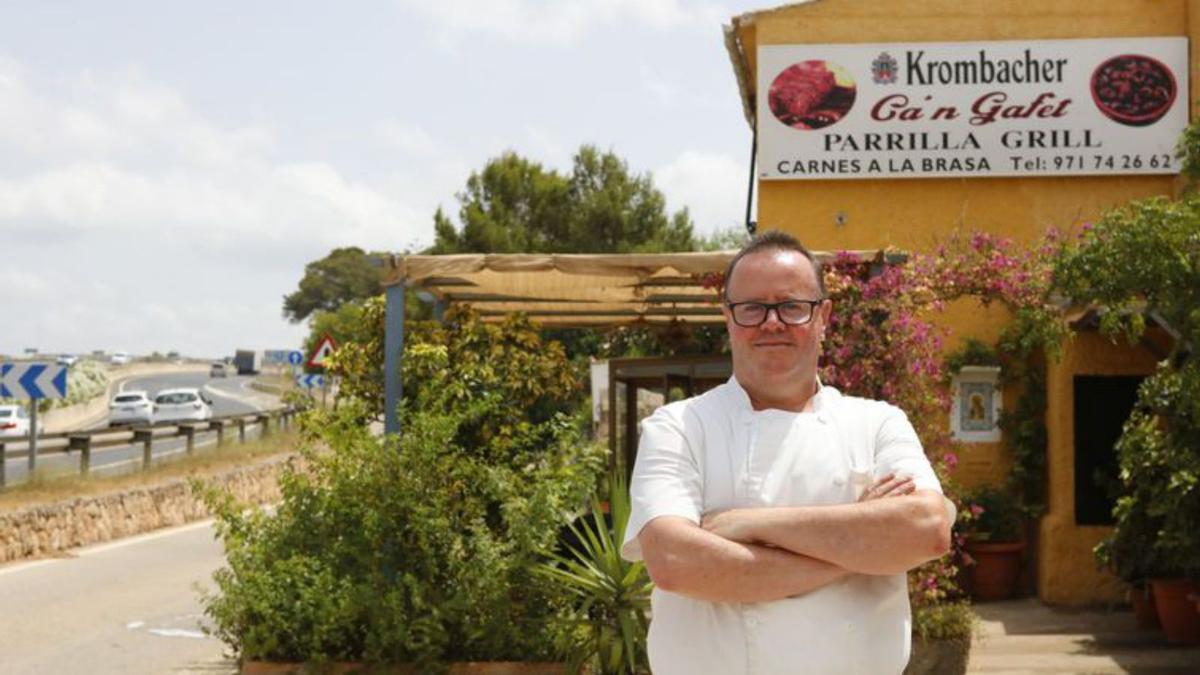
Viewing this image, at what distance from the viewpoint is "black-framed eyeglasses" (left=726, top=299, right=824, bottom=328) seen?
10.0 feet

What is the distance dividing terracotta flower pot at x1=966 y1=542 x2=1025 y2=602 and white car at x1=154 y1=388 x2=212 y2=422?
41.4m

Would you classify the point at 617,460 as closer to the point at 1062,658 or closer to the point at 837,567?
the point at 1062,658

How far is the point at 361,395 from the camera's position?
32.1 feet

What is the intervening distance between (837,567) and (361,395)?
7166 millimetres

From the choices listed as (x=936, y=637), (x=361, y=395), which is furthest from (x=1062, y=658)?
(x=361, y=395)

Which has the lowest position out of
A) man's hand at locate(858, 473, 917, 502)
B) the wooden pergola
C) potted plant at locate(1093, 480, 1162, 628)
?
potted plant at locate(1093, 480, 1162, 628)

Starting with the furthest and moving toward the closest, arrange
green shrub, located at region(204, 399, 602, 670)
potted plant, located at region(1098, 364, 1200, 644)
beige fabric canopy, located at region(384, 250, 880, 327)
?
potted plant, located at region(1098, 364, 1200, 644) < beige fabric canopy, located at region(384, 250, 880, 327) < green shrub, located at region(204, 399, 602, 670)

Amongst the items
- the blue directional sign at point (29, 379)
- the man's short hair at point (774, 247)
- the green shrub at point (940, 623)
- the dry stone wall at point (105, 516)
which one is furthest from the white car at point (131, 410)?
the man's short hair at point (774, 247)

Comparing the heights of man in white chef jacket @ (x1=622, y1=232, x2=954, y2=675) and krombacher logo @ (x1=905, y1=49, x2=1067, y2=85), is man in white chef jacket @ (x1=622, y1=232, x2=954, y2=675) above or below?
below

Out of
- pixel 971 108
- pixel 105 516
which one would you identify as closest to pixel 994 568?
pixel 971 108

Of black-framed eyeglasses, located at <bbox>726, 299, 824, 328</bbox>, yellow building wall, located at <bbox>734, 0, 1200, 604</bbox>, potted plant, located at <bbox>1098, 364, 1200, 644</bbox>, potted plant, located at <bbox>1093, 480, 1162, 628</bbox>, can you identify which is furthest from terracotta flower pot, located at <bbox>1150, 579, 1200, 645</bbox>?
black-framed eyeglasses, located at <bbox>726, 299, 824, 328</bbox>

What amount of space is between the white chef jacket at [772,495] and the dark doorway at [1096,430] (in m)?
11.2

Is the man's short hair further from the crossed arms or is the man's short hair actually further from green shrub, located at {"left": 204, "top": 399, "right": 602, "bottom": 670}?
green shrub, located at {"left": 204, "top": 399, "right": 602, "bottom": 670}

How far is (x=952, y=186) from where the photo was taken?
15188 mm
